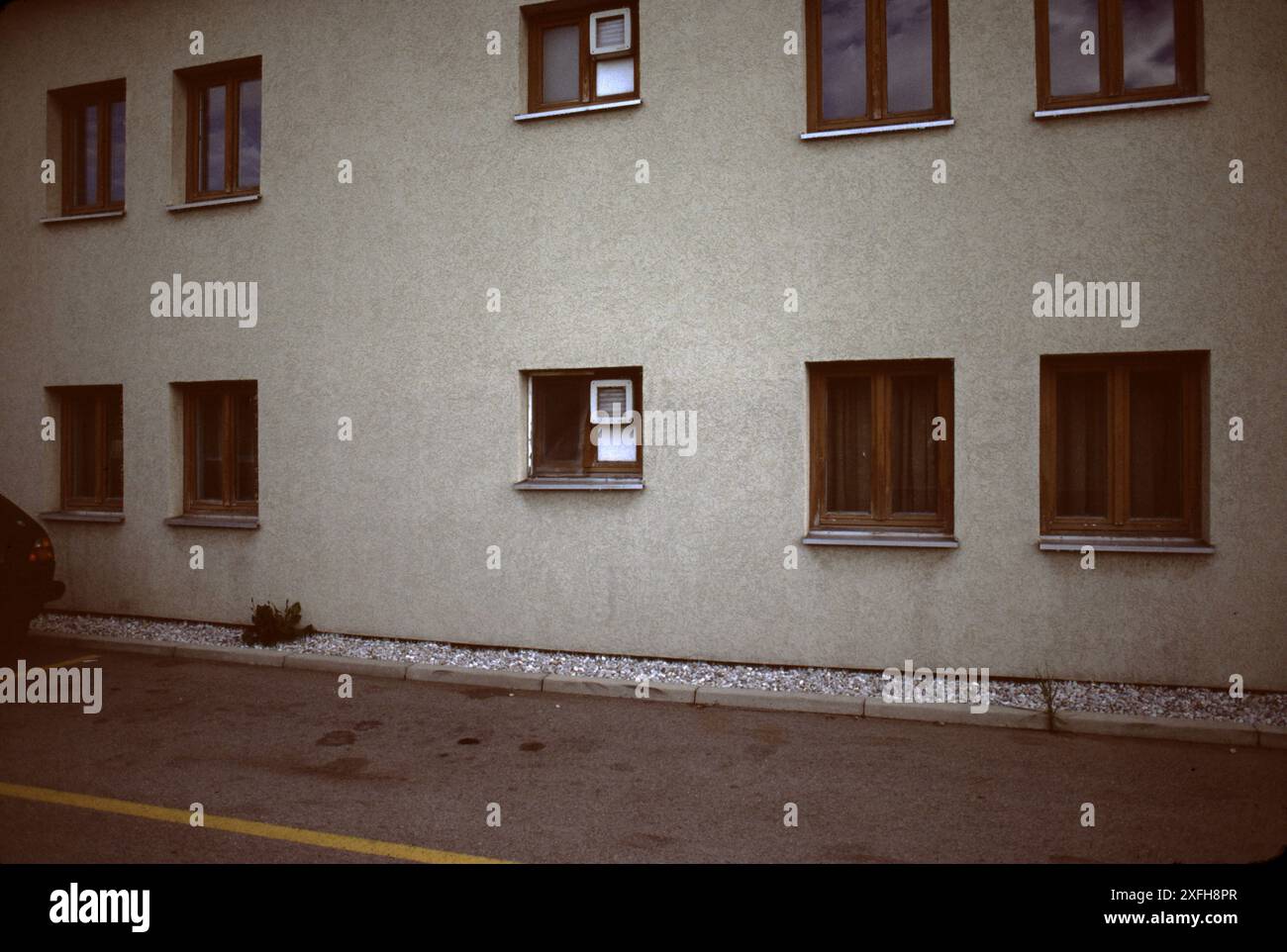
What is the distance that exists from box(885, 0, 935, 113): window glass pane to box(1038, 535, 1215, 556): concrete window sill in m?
3.75

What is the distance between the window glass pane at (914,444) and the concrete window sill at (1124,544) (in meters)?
0.96

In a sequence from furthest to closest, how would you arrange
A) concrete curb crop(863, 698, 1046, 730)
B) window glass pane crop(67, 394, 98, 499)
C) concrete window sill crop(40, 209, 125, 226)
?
window glass pane crop(67, 394, 98, 499), concrete window sill crop(40, 209, 125, 226), concrete curb crop(863, 698, 1046, 730)

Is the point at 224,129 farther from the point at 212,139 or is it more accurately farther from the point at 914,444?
the point at 914,444

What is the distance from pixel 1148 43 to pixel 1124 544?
3976mm

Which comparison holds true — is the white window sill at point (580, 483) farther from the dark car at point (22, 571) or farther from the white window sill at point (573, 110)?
the dark car at point (22, 571)

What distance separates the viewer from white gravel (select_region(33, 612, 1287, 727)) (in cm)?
667

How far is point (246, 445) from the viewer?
32.8ft

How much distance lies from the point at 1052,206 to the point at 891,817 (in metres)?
4.96

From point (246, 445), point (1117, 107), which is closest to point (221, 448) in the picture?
point (246, 445)

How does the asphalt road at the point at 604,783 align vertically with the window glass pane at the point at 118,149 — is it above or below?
below

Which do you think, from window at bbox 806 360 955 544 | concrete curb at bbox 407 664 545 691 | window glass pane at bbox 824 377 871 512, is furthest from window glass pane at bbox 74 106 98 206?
window glass pane at bbox 824 377 871 512

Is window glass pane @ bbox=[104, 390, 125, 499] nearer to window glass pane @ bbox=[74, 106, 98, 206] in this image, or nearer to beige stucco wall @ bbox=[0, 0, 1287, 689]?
beige stucco wall @ bbox=[0, 0, 1287, 689]

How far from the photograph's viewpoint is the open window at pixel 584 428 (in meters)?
8.45

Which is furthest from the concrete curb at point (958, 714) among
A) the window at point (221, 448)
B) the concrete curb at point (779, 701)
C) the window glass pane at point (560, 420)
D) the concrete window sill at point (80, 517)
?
the concrete window sill at point (80, 517)
